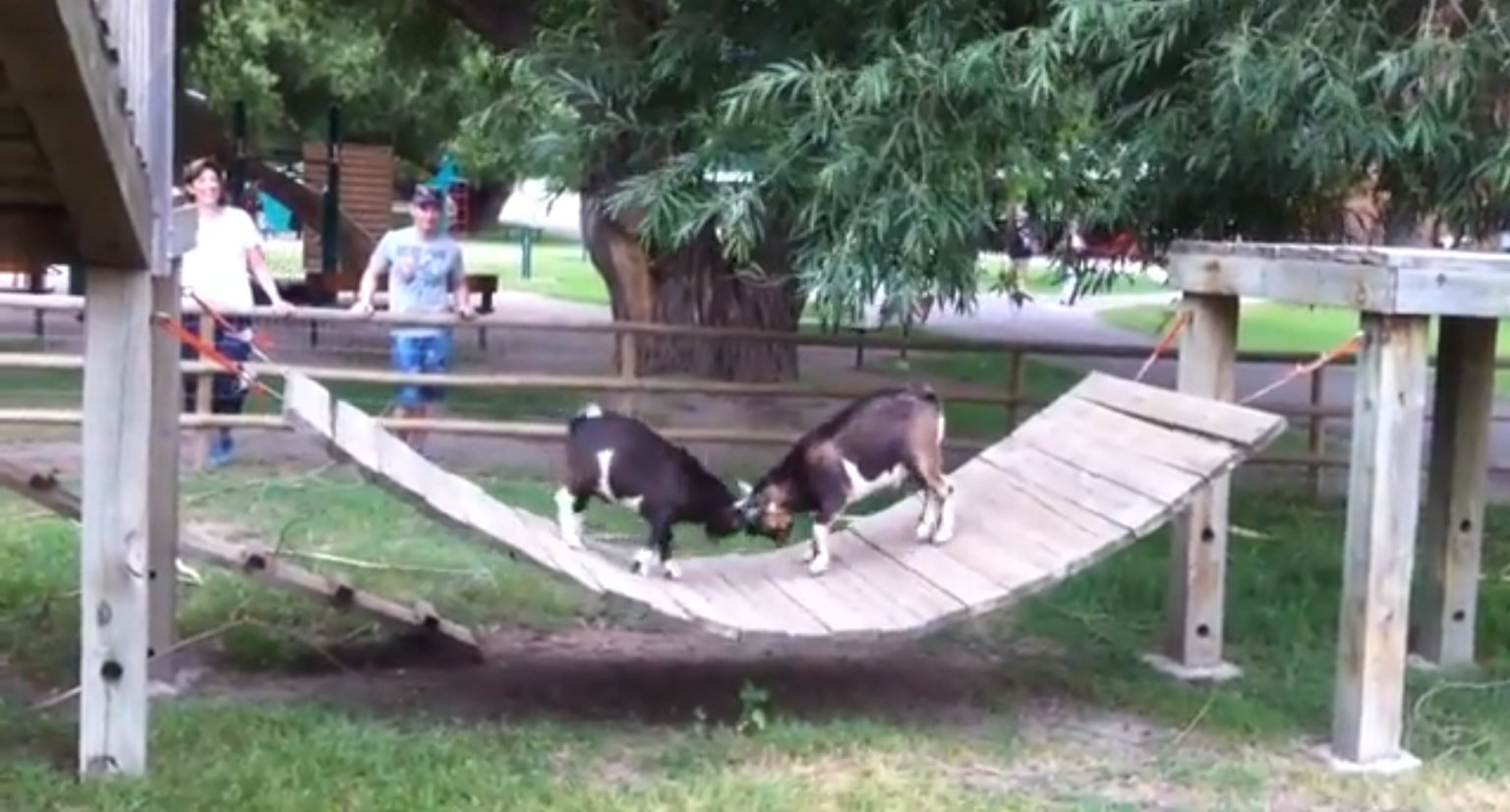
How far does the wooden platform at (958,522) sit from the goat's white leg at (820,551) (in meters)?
0.04

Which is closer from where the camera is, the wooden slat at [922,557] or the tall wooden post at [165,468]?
the wooden slat at [922,557]

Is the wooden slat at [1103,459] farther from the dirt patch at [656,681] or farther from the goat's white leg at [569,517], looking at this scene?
the goat's white leg at [569,517]

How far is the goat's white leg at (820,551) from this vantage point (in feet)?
20.7

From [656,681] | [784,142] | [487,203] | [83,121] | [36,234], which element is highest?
[487,203]

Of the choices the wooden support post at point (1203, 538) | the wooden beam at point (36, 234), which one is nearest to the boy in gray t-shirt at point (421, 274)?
the wooden support post at point (1203, 538)

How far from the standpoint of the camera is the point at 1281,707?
21.3 ft

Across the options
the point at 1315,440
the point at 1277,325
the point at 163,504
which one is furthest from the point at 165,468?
the point at 1277,325

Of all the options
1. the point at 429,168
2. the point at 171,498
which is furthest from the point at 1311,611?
the point at 429,168

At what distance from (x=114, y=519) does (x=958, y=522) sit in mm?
2602

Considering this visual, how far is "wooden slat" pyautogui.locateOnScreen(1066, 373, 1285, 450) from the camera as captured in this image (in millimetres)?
5945

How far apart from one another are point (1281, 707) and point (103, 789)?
3.53 metres

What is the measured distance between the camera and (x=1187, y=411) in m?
6.36

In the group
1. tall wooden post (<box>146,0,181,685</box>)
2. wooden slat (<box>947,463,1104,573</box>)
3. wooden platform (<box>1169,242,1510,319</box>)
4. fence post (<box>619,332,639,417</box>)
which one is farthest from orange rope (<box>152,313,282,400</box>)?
fence post (<box>619,332,639,417</box>)

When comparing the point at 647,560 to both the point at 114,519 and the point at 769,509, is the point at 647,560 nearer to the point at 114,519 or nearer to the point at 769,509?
the point at 769,509
